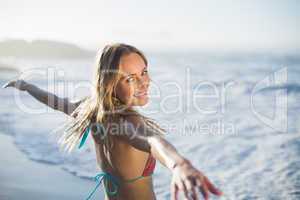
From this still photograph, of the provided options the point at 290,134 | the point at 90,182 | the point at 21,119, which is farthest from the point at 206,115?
the point at 21,119

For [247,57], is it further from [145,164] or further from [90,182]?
[90,182]

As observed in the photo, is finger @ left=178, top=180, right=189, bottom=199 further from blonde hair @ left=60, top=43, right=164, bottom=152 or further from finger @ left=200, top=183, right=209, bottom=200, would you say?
blonde hair @ left=60, top=43, right=164, bottom=152

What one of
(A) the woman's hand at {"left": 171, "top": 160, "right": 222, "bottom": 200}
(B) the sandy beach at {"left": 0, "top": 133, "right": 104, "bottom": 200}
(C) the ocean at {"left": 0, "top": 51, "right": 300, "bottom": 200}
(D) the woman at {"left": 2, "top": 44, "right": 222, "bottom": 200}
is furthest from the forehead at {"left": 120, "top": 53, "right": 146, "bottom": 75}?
(B) the sandy beach at {"left": 0, "top": 133, "right": 104, "bottom": 200}

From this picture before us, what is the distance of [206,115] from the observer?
6.36ft

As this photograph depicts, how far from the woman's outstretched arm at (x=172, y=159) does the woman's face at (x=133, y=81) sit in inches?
5.9

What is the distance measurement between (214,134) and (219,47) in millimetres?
373

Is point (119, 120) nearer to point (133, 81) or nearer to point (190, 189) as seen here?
point (133, 81)

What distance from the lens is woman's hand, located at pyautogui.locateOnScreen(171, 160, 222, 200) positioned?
1060 millimetres

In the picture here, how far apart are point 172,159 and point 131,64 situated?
55 cm

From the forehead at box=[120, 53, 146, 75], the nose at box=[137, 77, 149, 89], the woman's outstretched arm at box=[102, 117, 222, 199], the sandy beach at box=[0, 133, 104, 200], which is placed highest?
the forehead at box=[120, 53, 146, 75]

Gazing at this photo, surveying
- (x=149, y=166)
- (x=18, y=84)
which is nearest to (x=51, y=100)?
(x=18, y=84)

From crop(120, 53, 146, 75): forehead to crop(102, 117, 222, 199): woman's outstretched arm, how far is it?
0.65 ft

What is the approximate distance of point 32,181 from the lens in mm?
2191

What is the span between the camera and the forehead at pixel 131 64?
5.36 feet
